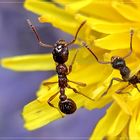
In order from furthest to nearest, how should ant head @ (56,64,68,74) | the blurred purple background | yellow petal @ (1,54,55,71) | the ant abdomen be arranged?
the blurred purple background → yellow petal @ (1,54,55,71) → ant head @ (56,64,68,74) → the ant abdomen

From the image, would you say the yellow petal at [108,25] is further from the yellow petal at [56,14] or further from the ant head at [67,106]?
the ant head at [67,106]

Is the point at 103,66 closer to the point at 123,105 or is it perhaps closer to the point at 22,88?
the point at 123,105

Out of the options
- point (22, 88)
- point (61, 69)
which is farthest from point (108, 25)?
point (22, 88)

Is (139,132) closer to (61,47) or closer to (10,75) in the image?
(61,47)

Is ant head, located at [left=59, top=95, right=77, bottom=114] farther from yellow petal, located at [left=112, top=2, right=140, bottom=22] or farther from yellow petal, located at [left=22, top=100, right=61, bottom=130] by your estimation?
yellow petal, located at [left=112, top=2, right=140, bottom=22]

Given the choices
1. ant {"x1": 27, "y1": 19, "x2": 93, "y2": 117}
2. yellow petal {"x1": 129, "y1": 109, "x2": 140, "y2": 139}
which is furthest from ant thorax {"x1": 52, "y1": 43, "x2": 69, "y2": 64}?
yellow petal {"x1": 129, "y1": 109, "x2": 140, "y2": 139}

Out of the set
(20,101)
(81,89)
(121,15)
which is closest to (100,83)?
(81,89)
